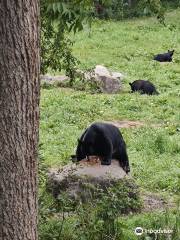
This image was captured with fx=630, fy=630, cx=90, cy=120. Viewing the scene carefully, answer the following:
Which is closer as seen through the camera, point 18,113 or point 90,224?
point 18,113

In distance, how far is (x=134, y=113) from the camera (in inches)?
635

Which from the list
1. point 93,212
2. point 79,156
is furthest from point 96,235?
point 79,156

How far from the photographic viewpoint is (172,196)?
9781 millimetres

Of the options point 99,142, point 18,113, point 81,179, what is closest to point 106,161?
point 99,142

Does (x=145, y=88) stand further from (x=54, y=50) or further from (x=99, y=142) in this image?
(x=54, y=50)

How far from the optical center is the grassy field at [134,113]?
446 inches

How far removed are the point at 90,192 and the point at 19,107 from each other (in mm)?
3797

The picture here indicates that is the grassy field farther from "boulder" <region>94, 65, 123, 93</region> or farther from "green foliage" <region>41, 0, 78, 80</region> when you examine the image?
"green foliage" <region>41, 0, 78, 80</region>

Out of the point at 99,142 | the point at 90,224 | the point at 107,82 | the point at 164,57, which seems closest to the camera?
the point at 90,224

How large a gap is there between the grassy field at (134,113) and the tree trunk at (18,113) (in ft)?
6.01

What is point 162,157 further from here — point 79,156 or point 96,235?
point 96,235

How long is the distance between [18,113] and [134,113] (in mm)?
11191

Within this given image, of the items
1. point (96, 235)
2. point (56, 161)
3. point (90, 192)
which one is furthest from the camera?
point (56, 161)

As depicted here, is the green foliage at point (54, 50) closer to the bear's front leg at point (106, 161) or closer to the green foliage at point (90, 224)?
the bear's front leg at point (106, 161)
